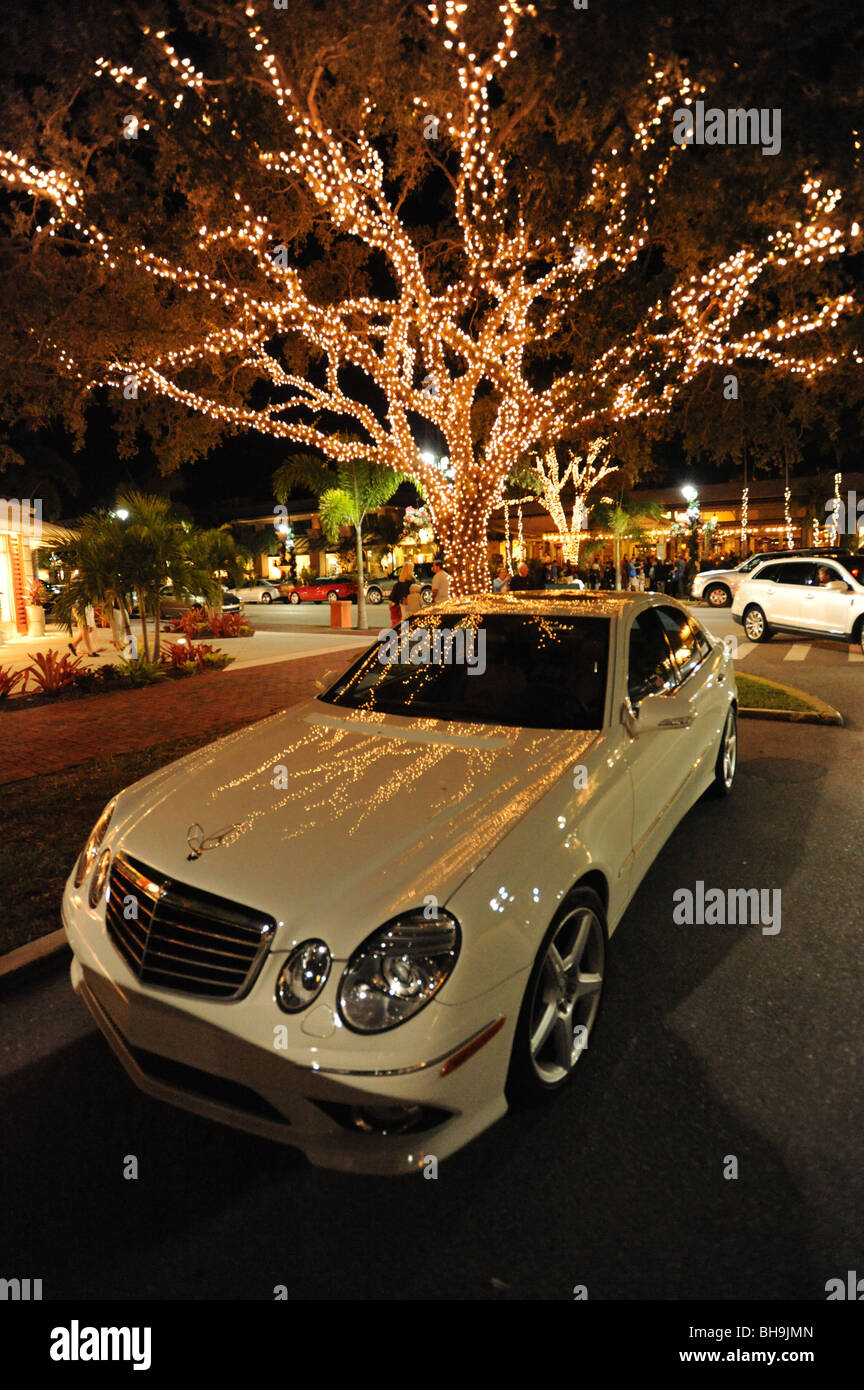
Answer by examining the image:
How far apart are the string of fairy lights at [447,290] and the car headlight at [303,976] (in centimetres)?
891

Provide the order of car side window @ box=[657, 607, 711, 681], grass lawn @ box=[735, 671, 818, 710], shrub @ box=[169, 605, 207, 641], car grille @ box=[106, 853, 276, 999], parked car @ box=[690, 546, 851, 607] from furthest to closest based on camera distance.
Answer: parked car @ box=[690, 546, 851, 607], shrub @ box=[169, 605, 207, 641], grass lawn @ box=[735, 671, 818, 710], car side window @ box=[657, 607, 711, 681], car grille @ box=[106, 853, 276, 999]

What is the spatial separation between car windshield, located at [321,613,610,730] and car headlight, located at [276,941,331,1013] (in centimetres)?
164

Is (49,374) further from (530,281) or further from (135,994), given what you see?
(135,994)

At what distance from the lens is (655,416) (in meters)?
14.7

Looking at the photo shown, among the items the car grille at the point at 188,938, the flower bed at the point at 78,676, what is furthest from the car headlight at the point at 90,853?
the flower bed at the point at 78,676

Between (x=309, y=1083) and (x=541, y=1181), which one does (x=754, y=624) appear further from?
(x=309, y=1083)

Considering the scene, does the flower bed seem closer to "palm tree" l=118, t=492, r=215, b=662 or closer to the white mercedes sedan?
"palm tree" l=118, t=492, r=215, b=662

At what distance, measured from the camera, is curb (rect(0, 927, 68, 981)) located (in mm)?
3715

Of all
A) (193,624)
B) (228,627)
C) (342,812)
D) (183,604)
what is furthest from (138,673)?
(342,812)

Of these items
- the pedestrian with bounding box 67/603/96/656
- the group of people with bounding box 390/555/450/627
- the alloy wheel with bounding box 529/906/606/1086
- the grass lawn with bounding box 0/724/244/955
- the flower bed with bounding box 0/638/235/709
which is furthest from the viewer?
the group of people with bounding box 390/555/450/627

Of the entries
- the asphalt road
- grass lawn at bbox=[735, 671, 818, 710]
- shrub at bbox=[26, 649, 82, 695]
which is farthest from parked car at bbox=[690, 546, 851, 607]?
the asphalt road

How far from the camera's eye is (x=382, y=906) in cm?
240
